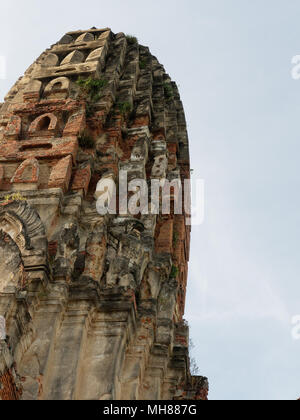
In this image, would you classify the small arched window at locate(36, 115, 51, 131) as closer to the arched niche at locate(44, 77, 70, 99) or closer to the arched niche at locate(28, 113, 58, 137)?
the arched niche at locate(28, 113, 58, 137)

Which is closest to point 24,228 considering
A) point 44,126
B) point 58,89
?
point 44,126

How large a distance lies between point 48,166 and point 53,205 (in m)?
1.26

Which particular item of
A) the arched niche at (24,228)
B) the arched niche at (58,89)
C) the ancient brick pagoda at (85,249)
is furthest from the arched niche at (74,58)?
the arched niche at (24,228)

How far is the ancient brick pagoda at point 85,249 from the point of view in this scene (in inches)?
291

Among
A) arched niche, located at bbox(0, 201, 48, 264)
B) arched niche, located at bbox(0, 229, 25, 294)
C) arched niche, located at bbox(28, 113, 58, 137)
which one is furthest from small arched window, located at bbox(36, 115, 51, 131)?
arched niche, located at bbox(0, 229, 25, 294)

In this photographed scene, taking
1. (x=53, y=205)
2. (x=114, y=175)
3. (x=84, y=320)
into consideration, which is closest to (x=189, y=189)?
(x=114, y=175)

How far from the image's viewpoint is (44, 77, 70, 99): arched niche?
1216 centimetres

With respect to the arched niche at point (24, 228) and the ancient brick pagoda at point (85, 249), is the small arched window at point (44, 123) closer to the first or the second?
the ancient brick pagoda at point (85, 249)

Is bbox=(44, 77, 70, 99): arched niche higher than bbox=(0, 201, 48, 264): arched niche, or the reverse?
bbox=(44, 77, 70, 99): arched niche

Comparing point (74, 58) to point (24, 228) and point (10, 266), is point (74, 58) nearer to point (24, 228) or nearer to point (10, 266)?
point (24, 228)

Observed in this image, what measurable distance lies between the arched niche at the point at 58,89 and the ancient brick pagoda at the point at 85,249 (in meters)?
0.04

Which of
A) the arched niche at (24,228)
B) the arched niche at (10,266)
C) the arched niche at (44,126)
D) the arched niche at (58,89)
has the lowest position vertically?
the arched niche at (10,266)

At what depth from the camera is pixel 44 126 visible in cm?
1135

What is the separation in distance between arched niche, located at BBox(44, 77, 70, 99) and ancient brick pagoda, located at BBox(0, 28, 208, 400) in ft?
0.13
